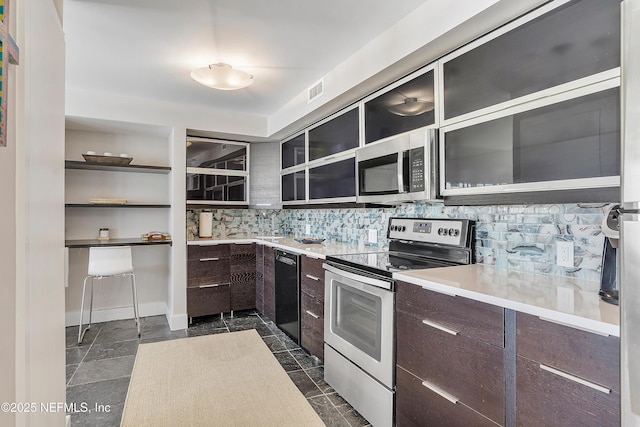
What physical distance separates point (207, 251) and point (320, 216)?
1326 mm

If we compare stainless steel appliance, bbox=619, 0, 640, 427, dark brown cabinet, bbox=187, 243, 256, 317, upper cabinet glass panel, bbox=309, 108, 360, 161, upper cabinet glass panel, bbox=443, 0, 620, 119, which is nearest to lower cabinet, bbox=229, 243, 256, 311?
dark brown cabinet, bbox=187, 243, 256, 317

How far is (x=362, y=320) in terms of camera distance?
2080 mm

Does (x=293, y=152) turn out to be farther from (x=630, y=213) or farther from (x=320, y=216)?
(x=630, y=213)

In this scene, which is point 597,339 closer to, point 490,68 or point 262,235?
point 490,68

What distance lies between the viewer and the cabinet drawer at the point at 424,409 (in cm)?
138

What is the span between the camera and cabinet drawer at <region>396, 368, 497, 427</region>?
1381 millimetres

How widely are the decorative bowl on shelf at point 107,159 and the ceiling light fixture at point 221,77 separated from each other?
154 cm

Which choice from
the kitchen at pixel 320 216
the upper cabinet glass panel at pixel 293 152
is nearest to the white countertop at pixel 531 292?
the kitchen at pixel 320 216

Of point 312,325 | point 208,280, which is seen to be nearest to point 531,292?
point 312,325

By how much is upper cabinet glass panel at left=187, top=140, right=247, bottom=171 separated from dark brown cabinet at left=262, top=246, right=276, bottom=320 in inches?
47.2

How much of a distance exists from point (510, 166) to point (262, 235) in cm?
353

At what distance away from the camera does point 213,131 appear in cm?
388

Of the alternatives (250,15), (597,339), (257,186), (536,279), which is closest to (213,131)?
(257,186)

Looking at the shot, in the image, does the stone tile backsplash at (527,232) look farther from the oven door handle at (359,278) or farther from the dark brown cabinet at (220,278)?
the dark brown cabinet at (220,278)
